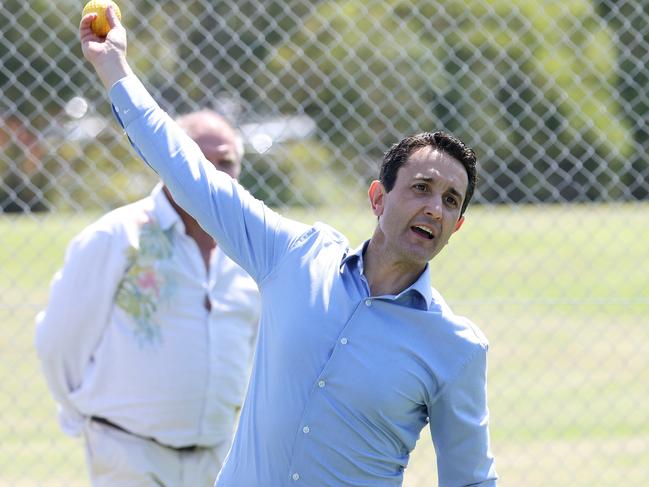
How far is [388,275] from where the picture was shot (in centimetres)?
300

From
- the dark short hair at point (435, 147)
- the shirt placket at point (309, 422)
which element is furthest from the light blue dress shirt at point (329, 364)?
the dark short hair at point (435, 147)

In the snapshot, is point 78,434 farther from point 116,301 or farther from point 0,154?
point 0,154

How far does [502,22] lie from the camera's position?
589 cm

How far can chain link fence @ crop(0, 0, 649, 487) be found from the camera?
5844mm

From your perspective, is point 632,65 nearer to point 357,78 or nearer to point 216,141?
point 357,78

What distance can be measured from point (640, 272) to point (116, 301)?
5876mm

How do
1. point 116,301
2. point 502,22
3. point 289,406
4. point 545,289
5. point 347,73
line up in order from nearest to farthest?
1. point 289,406
2. point 116,301
3. point 502,22
4. point 347,73
5. point 545,289

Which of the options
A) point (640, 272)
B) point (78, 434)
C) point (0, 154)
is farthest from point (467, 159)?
point (640, 272)

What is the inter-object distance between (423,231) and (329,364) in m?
0.39

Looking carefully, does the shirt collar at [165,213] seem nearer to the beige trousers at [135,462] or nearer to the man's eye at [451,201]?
the beige trousers at [135,462]

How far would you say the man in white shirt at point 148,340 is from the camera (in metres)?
4.16

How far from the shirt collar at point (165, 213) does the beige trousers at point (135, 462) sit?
730mm

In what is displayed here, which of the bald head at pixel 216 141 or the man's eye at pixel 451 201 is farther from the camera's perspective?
the bald head at pixel 216 141

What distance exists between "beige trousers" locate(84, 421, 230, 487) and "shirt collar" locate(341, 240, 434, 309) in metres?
1.47
